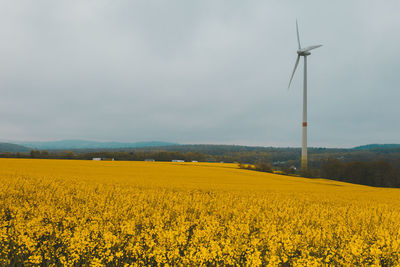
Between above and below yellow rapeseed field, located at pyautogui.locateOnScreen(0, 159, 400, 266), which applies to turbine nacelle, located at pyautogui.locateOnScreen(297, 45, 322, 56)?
above

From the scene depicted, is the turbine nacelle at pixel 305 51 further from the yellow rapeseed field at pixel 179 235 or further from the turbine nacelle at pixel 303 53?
the yellow rapeseed field at pixel 179 235

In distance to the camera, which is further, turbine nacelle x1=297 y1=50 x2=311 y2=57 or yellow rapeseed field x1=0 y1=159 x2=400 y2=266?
turbine nacelle x1=297 y1=50 x2=311 y2=57

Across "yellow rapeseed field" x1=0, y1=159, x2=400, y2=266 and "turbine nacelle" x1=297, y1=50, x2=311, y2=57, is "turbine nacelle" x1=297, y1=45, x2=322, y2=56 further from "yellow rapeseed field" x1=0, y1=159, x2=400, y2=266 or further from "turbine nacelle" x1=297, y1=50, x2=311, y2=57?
"yellow rapeseed field" x1=0, y1=159, x2=400, y2=266

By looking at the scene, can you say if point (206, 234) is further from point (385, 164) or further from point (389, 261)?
point (385, 164)

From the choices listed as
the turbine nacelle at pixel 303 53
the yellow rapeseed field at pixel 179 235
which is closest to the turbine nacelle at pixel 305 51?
the turbine nacelle at pixel 303 53

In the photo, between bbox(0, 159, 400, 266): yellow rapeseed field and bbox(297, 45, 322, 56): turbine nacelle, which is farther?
bbox(297, 45, 322, 56): turbine nacelle

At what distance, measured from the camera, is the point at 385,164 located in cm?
6381

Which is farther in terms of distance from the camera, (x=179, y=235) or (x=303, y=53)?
(x=303, y=53)

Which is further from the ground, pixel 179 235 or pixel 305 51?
pixel 305 51

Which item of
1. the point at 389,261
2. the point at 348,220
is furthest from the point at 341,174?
the point at 389,261

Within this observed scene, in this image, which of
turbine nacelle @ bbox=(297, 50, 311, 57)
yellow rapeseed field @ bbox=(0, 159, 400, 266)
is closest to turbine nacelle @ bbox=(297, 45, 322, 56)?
turbine nacelle @ bbox=(297, 50, 311, 57)

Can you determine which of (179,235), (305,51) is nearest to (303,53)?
(305,51)

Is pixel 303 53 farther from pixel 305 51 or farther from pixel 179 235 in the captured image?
pixel 179 235

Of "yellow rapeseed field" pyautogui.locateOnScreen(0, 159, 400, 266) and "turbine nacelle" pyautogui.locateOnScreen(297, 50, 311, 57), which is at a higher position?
"turbine nacelle" pyautogui.locateOnScreen(297, 50, 311, 57)
